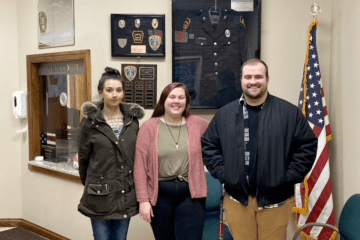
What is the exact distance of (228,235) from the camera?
262cm

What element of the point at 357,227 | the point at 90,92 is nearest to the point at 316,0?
the point at 357,227

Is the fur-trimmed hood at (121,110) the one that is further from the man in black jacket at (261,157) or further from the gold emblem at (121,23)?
the gold emblem at (121,23)

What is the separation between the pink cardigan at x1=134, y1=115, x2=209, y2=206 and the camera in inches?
88.4

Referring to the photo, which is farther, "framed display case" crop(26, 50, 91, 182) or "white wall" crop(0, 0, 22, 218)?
"white wall" crop(0, 0, 22, 218)

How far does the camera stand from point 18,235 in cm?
385

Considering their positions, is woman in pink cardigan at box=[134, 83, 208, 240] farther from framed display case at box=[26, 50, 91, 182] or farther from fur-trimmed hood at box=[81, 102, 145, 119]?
framed display case at box=[26, 50, 91, 182]

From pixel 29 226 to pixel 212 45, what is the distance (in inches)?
102

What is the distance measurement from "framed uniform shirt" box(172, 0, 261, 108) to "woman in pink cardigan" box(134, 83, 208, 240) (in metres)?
0.74

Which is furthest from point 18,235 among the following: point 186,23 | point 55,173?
point 186,23

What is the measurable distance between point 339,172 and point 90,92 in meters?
2.03

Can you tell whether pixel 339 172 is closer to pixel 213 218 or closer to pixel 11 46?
pixel 213 218

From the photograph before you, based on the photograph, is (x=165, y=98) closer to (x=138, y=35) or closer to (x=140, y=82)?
(x=140, y=82)

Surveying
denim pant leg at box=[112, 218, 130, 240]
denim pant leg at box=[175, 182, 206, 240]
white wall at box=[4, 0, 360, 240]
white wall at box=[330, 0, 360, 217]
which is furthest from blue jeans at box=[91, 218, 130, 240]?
white wall at box=[330, 0, 360, 217]

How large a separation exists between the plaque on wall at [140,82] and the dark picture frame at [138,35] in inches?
4.0
